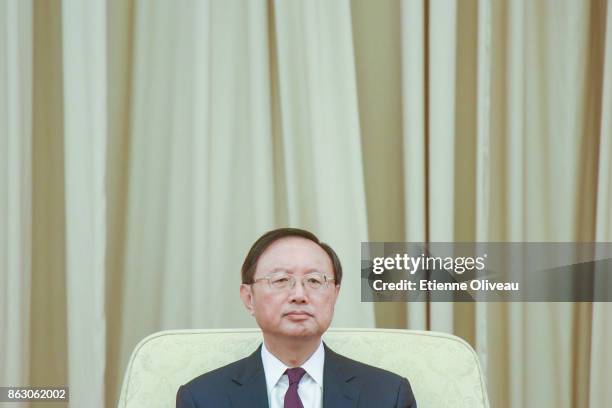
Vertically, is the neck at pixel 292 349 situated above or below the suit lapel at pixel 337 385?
above

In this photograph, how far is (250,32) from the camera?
2424mm

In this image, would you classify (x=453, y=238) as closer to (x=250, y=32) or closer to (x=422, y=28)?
(x=422, y=28)

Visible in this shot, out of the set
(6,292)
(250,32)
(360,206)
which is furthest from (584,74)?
(6,292)

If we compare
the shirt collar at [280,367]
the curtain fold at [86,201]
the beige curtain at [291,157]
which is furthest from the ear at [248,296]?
the curtain fold at [86,201]

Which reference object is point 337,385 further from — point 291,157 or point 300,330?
point 291,157

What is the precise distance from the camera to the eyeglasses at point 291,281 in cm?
177

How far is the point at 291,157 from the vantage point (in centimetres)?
241

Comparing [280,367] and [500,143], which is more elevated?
[500,143]

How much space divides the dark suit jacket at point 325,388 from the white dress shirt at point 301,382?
0.07 feet

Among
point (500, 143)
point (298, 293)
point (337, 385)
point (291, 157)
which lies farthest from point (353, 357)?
point (500, 143)

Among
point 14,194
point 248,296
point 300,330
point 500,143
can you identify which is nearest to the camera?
point 300,330

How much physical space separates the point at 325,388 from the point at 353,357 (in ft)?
0.58

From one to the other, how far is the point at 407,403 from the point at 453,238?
0.84m

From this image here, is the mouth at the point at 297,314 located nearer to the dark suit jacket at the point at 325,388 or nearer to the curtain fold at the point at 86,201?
the dark suit jacket at the point at 325,388
